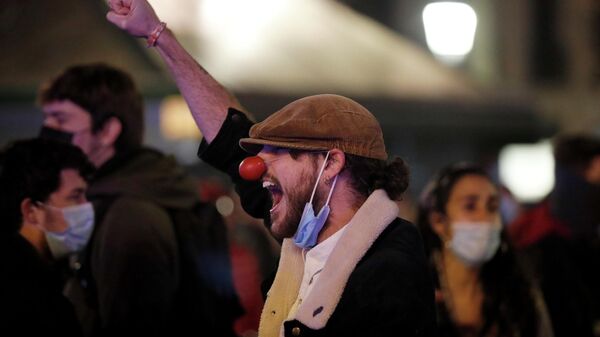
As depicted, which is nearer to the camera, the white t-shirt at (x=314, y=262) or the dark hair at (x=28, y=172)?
the white t-shirt at (x=314, y=262)

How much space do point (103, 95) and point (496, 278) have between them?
2.05 m

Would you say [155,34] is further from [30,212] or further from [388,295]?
[388,295]

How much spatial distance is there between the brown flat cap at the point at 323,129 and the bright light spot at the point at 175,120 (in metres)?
6.61

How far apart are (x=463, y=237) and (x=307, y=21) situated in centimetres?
736

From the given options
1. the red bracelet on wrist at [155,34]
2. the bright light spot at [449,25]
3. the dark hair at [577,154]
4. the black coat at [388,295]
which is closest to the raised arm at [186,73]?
the red bracelet on wrist at [155,34]

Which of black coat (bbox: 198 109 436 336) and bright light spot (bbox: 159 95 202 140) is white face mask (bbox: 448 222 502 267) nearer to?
black coat (bbox: 198 109 436 336)

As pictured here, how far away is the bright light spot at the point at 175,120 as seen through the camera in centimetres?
1031

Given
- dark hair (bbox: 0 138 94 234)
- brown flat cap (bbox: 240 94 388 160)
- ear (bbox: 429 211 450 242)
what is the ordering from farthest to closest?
ear (bbox: 429 211 450 242)
dark hair (bbox: 0 138 94 234)
brown flat cap (bbox: 240 94 388 160)

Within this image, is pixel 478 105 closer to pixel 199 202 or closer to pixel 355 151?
pixel 199 202

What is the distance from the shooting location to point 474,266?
5379 millimetres

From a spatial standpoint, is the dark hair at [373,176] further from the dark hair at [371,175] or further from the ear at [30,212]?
the ear at [30,212]

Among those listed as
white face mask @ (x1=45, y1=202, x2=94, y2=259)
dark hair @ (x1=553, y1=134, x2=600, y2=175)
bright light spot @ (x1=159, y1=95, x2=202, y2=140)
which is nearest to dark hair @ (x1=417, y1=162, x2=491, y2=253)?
dark hair @ (x1=553, y1=134, x2=600, y2=175)

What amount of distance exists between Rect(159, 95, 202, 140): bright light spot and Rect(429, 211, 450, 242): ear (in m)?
4.87

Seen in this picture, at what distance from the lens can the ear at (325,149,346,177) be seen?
11.2 feet
